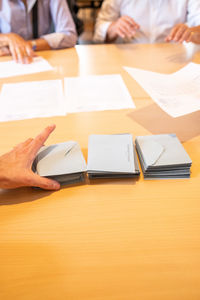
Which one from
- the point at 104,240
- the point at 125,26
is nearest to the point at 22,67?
the point at 125,26

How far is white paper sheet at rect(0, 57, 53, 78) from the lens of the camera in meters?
1.09

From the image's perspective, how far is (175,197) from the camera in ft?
1.70

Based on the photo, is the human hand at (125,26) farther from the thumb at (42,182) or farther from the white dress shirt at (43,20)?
the thumb at (42,182)

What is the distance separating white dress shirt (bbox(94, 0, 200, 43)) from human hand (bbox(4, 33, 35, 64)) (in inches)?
20.6

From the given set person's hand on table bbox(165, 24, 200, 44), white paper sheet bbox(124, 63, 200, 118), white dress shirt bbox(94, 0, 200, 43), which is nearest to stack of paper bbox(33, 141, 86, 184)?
white paper sheet bbox(124, 63, 200, 118)

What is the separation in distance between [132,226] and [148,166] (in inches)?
5.7

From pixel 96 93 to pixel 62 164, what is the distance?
44cm

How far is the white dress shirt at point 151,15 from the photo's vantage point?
147cm

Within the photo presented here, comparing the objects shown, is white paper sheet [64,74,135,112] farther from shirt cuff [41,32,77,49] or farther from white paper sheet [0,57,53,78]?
shirt cuff [41,32,77,49]

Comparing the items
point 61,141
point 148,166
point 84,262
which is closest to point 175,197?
point 148,166

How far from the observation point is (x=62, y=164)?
0.56 metres

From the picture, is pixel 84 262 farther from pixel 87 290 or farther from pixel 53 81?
pixel 53 81

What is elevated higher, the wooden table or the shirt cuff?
the shirt cuff

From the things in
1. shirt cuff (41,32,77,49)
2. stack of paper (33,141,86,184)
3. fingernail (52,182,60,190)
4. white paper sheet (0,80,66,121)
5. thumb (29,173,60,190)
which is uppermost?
shirt cuff (41,32,77,49)
